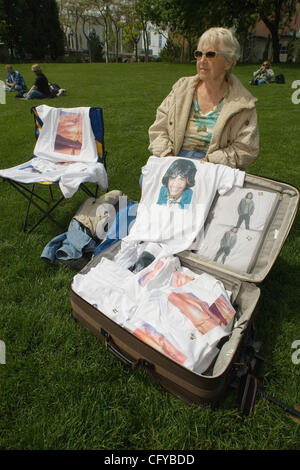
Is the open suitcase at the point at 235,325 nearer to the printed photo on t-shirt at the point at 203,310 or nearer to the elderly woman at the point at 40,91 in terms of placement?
the printed photo on t-shirt at the point at 203,310

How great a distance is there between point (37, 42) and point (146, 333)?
142 feet

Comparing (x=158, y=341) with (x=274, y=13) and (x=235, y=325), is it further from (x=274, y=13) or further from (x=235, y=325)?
(x=274, y=13)

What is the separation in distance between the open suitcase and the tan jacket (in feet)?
0.84

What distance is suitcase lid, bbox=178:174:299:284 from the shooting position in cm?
202

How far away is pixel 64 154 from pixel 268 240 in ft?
8.32

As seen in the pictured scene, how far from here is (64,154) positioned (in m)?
3.50

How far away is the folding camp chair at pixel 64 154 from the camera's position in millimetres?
2938

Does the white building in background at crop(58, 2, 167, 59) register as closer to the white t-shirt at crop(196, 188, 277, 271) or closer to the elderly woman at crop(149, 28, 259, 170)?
the elderly woman at crop(149, 28, 259, 170)

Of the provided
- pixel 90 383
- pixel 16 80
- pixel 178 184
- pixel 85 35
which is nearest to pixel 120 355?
pixel 90 383

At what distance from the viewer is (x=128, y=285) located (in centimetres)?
202

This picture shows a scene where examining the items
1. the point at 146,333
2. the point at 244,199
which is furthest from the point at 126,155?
the point at 146,333

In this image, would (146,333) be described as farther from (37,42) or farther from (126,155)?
(37,42)

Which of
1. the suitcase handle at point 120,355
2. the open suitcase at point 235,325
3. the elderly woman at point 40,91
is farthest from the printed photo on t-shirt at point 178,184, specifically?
the elderly woman at point 40,91

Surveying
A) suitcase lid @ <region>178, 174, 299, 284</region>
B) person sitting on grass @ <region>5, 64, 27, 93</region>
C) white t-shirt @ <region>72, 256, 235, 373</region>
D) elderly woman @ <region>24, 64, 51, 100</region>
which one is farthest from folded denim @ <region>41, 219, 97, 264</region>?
person sitting on grass @ <region>5, 64, 27, 93</region>
